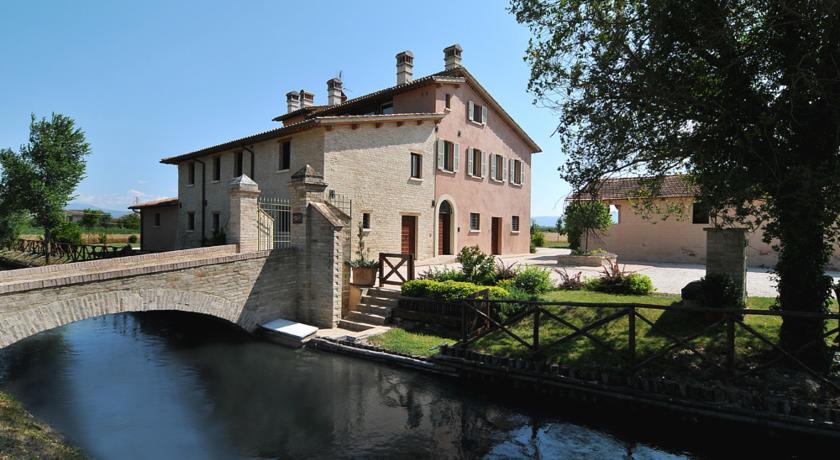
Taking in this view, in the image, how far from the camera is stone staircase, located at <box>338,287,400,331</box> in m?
11.7

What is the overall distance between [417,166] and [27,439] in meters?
16.1

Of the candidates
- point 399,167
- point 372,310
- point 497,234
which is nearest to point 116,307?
point 372,310

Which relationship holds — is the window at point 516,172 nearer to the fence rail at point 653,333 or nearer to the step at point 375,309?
the step at point 375,309

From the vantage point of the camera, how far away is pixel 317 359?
10.1 m

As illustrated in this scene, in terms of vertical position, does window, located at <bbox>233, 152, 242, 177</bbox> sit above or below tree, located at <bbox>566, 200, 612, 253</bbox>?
above

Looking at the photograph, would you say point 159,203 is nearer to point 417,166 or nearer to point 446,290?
point 417,166

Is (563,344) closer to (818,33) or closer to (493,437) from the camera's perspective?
(493,437)

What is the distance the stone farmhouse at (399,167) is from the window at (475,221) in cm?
5

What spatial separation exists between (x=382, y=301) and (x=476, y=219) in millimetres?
11870

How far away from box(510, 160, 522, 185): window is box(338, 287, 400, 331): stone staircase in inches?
598

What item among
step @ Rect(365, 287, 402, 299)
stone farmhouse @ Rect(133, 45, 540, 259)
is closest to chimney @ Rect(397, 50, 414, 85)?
stone farmhouse @ Rect(133, 45, 540, 259)

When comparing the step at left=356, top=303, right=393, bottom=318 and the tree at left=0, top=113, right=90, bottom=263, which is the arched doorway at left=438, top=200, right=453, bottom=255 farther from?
the tree at left=0, top=113, right=90, bottom=263

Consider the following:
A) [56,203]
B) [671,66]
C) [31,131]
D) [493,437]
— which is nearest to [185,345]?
[493,437]

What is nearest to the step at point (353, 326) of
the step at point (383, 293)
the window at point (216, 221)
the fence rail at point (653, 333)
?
the step at point (383, 293)
